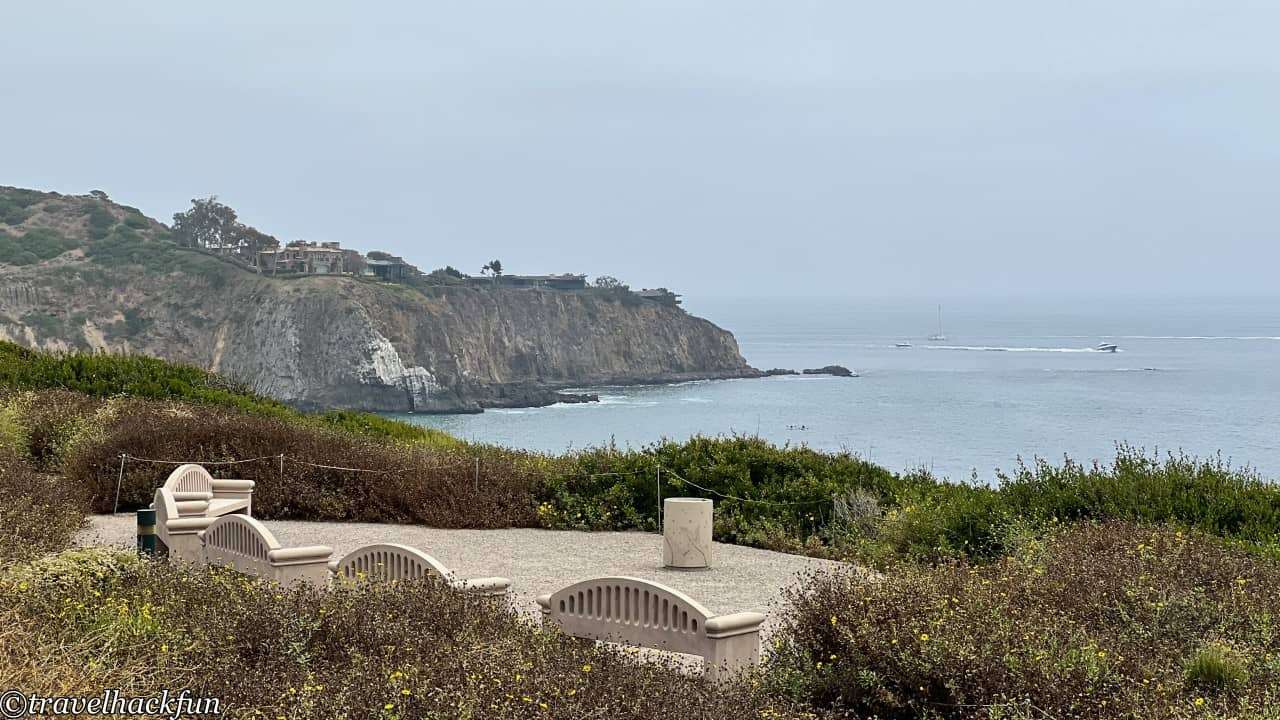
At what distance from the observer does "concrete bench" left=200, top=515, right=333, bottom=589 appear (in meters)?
7.66

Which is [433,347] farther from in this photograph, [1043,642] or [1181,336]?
[1181,336]

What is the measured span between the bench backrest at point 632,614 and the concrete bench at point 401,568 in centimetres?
42

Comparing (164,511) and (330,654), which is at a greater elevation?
(164,511)

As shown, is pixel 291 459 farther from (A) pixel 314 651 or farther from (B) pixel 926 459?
(B) pixel 926 459

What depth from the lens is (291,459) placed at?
15047 millimetres

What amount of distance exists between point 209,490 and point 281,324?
294 feet

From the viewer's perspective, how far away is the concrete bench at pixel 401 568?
22.5 ft

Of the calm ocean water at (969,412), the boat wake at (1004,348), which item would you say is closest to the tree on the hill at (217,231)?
the calm ocean water at (969,412)

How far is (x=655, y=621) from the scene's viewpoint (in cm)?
660

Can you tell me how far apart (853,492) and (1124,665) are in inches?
315

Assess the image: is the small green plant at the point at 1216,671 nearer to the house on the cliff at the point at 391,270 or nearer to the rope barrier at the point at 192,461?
the rope barrier at the point at 192,461

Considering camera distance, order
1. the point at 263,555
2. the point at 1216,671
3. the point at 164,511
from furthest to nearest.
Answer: the point at 164,511 < the point at 263,555 < the point at 1216,671

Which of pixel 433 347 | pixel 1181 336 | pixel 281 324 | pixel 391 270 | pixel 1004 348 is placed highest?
pixel 391 270

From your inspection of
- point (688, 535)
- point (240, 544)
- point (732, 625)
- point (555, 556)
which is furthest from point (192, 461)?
point (732, 625)
